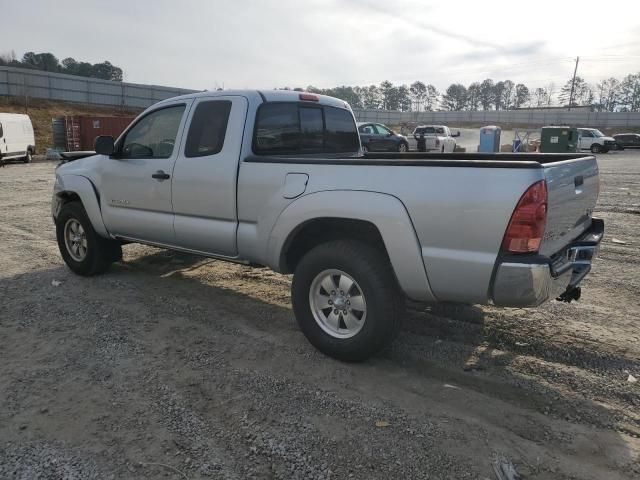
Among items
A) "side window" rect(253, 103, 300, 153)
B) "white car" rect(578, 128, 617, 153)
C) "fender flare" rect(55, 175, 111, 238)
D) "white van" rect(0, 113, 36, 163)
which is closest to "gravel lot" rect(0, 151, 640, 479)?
"fender flare" rect(55, 175, 111, 238)

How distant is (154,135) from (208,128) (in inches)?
34.1

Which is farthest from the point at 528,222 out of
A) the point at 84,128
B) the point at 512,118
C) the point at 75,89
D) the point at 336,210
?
the point at 512,118

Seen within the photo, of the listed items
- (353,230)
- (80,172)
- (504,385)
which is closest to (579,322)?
(504,385)

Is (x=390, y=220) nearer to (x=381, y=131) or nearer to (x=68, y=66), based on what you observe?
(x=381, y=131)

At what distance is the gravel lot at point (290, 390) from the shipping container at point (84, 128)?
24.7 metres

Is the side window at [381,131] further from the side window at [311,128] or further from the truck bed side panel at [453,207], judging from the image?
the truck bed side panel at [453,207]

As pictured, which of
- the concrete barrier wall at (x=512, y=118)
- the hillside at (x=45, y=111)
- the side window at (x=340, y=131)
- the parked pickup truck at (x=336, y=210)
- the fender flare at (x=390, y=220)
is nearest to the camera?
the parked pickup truck at (x=336, y=210)

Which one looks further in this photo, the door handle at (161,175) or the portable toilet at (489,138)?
the portable toilet at (489,138)

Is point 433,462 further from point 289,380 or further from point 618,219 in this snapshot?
point 618,219

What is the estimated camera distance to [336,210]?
3.54 meters

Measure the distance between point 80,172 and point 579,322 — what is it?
18.0ft

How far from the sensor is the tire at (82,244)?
18.8ft

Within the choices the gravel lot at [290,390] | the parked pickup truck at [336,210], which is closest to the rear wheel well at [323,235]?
the parked pickup truck at [336,210]

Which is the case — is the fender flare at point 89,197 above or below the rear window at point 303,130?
below
